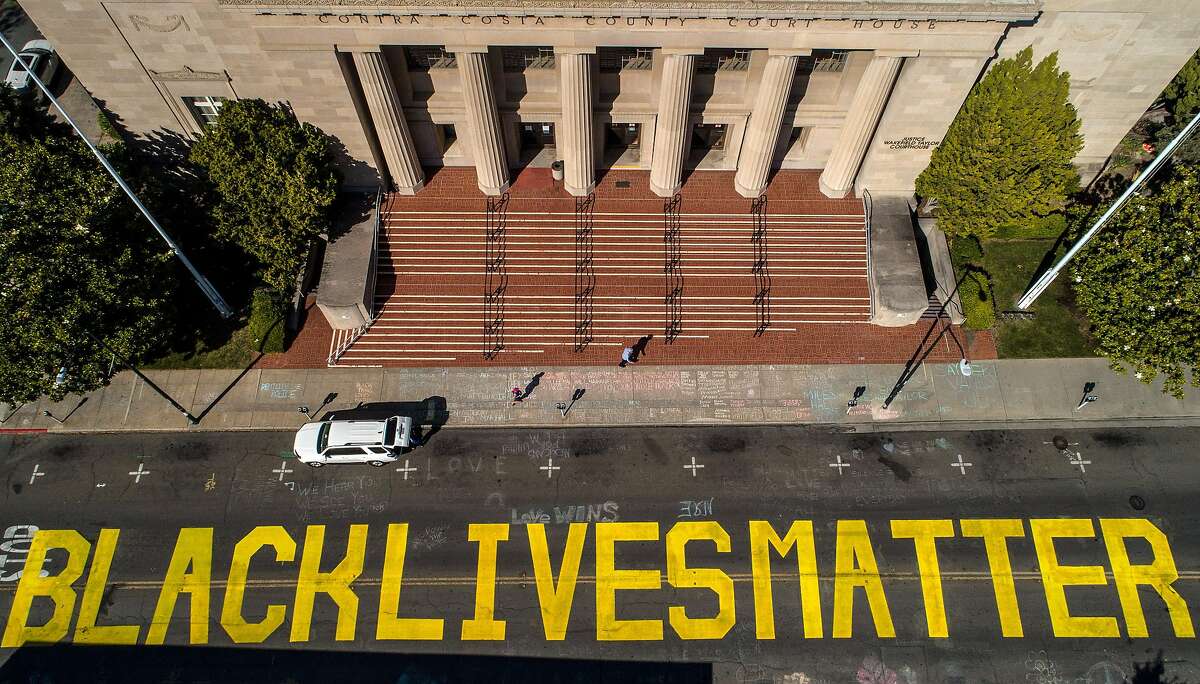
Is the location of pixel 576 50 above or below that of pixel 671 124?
below

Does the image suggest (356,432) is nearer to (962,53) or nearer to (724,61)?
(724,61)

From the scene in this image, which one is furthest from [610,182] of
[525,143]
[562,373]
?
[562,373]

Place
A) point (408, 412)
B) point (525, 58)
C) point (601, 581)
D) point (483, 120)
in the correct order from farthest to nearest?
point (408, 412) < point (483, 120) < point (525, 58) < point (601, 581)

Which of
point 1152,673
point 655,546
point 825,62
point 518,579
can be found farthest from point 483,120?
point 1152,673

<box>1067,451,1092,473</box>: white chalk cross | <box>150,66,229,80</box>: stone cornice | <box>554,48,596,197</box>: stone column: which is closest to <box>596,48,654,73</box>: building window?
<box>554,48,596,197</box>: stone column

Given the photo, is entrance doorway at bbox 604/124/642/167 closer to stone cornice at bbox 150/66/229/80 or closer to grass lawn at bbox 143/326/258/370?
stone cornice at bbox 150/66/229/80

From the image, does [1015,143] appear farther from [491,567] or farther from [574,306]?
[491,567]

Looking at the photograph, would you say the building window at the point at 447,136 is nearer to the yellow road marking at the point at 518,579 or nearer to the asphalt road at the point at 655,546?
the asphalt road at the point at 655,546
